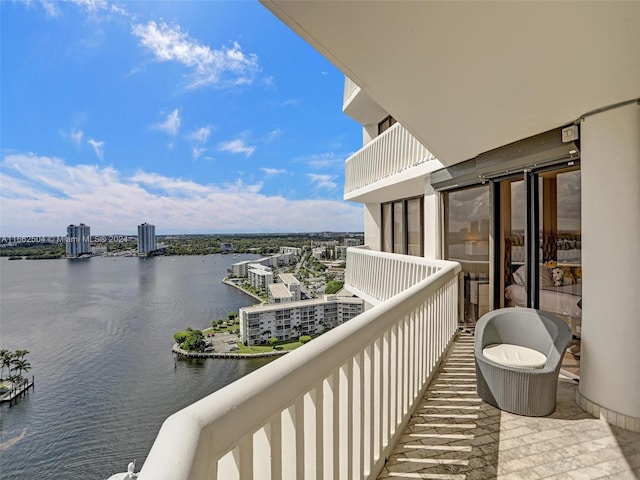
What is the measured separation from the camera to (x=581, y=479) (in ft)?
6.44

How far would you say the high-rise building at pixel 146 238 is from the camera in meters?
21.6

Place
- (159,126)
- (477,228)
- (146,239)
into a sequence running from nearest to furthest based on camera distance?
1. (477,228)
2. (146,239)
3. (159,126)

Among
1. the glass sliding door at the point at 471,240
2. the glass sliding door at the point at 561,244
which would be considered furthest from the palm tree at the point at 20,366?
the glass sliding door at the point at 561,244

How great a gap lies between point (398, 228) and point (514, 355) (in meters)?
6.29

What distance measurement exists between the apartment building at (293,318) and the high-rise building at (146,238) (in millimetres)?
11632

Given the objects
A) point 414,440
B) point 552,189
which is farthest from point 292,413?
point 552,189

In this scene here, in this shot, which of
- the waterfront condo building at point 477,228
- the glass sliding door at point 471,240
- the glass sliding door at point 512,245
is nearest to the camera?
the waterfront condo building at point 477,228

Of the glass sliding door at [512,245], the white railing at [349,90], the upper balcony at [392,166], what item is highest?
the white railing at [349,90]

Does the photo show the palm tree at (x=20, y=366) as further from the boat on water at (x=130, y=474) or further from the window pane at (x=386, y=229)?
the window pane at (x=386, y=229)

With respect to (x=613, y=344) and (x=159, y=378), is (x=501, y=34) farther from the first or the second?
(x=159, y=378)

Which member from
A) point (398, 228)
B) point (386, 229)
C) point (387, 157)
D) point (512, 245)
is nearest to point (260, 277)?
point (386, 229)

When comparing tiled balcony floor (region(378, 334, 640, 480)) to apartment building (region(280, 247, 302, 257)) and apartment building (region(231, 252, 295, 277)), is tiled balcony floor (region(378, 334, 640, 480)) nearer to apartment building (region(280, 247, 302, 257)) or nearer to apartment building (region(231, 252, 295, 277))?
apartment building (region(280, 247, 302, 257))

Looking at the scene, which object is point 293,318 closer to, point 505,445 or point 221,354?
point 221,354

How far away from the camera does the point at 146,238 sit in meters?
22.5
